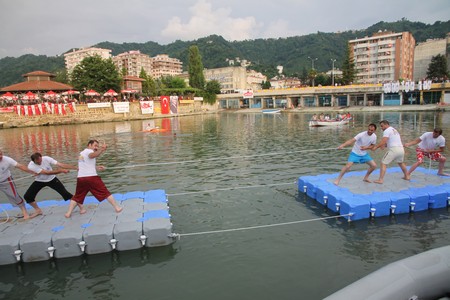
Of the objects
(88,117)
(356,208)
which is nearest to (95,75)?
(88,117)

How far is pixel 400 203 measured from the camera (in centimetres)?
973

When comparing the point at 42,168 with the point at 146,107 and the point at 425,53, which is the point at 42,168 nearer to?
the point at 146,107

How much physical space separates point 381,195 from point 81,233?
8800mm

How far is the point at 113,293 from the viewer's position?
6.49m

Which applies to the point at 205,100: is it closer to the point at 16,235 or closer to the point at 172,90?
the point at 172,90

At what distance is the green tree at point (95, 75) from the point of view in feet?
234

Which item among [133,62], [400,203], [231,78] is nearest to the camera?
[400,203]

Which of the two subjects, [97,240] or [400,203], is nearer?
[97,240]

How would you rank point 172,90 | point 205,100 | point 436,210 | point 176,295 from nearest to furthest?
point 176,295, point 436,210, point 172,90, point 205,100

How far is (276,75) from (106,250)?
196 metres

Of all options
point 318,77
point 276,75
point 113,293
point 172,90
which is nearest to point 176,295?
point 113,293

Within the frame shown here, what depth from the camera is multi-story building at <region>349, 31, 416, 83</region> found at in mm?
109625

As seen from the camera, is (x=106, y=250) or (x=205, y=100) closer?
(x=106, y=250)

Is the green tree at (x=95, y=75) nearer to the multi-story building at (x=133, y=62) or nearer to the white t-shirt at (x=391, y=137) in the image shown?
the white t-shirt at (x=391, y=137)
